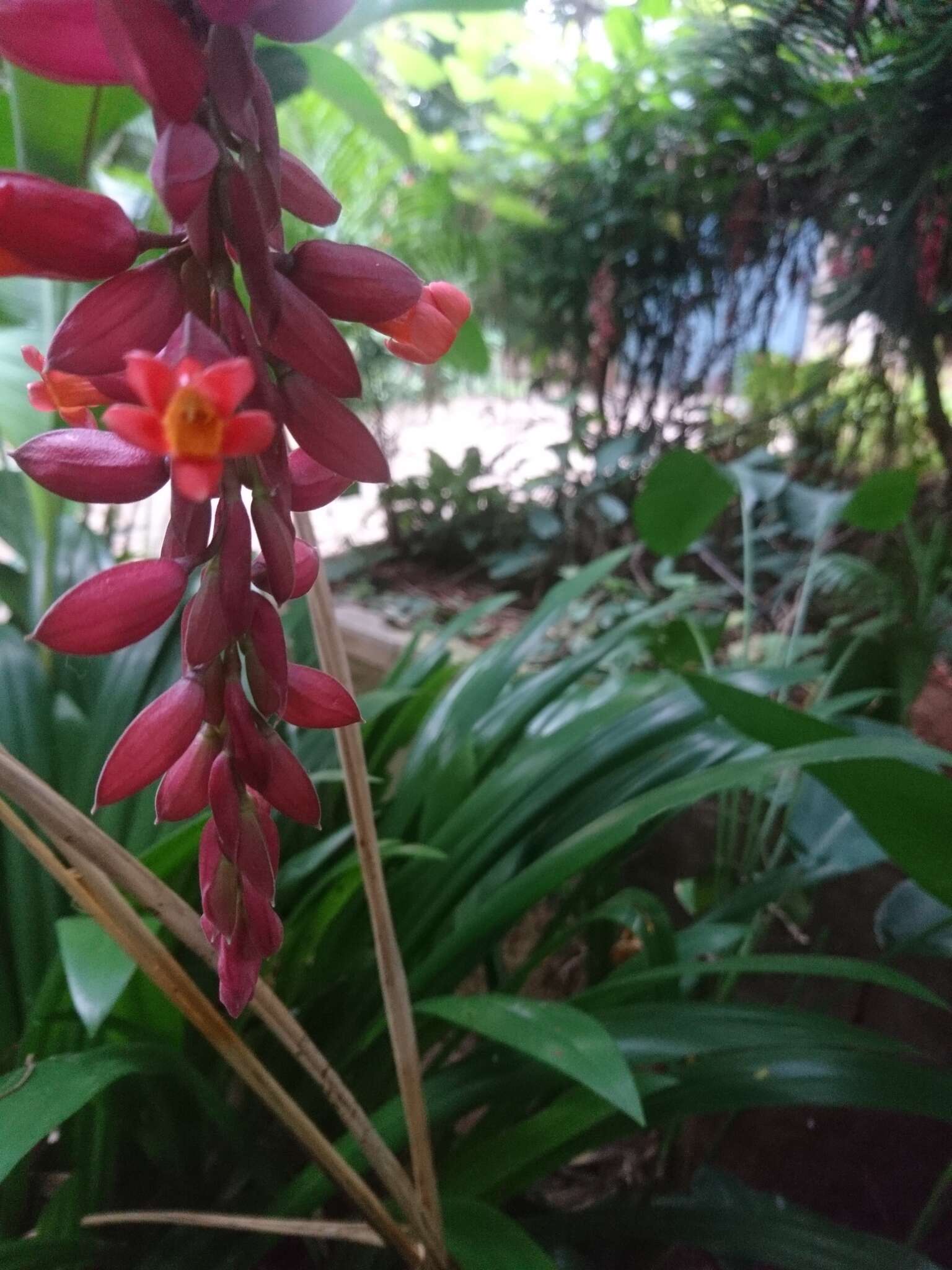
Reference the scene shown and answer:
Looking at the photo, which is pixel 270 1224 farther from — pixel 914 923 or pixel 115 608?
pixel 914 923

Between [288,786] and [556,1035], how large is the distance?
0.24 m

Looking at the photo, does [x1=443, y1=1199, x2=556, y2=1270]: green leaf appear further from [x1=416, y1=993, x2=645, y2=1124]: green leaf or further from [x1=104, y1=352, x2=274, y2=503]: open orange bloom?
[x1=104, y1=352, x2=274, y2=503]: open orange bloom

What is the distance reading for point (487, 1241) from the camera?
375mm

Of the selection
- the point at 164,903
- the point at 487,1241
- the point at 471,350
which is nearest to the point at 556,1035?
the point at 487,1241

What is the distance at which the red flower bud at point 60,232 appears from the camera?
15 cm

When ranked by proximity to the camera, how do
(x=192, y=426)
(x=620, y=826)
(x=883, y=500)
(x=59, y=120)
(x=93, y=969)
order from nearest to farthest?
(x=192, y=426) → (x=93, y=969) → (x=620, y=826) → (x=59, y=120) → (x=883, y=500)

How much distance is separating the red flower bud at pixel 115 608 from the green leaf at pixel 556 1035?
0.26 metres

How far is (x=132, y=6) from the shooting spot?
0.44 ft

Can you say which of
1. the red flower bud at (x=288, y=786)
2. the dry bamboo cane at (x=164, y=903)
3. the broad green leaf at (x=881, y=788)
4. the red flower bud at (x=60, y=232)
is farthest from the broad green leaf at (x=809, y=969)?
the red flower bud at (x=60, y=232)

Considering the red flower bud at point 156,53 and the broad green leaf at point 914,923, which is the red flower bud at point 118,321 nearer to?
the red flower bud at point 156,53

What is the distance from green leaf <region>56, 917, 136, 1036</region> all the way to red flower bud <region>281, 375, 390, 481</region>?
0.27 m

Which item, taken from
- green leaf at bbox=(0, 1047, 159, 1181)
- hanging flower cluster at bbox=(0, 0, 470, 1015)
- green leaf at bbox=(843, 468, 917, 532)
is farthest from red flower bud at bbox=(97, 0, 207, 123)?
green leaf at bbox=(843, 468, 917, 532)

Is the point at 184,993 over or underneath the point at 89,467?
underneath

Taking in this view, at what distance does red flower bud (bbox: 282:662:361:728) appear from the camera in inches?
7.9
